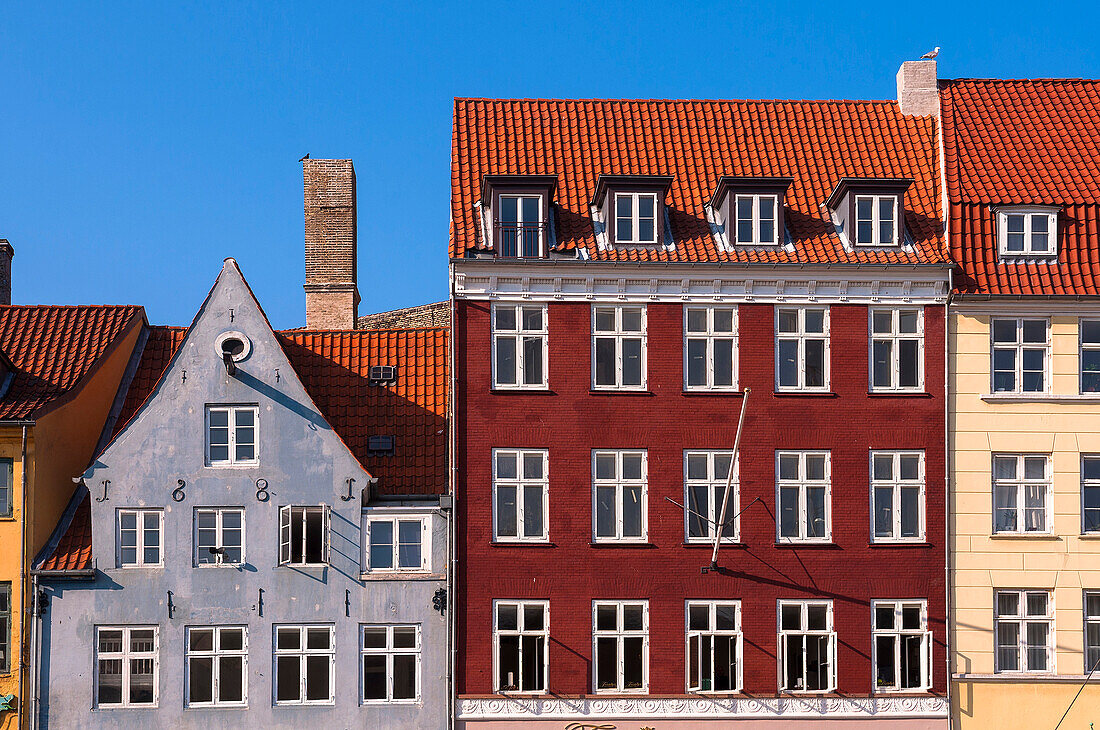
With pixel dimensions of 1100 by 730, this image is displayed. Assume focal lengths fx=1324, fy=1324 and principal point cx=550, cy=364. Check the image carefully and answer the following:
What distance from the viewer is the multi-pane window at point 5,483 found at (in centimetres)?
3244

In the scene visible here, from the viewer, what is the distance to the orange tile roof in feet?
111

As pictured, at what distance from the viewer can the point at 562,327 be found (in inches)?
1307

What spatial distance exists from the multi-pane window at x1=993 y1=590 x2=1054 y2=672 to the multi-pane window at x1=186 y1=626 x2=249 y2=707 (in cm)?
1862

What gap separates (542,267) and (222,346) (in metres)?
8.29

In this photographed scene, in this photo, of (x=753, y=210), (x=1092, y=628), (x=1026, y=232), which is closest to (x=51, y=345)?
(x=753, y=210)

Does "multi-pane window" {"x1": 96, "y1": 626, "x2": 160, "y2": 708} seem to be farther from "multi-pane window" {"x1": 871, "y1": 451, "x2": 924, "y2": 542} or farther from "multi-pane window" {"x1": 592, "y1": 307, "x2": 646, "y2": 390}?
"multi-pane window" {"x1": 871, "y1": 451, "x2": 924, "y2": 542}

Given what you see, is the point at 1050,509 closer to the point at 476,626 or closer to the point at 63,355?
the point at 476,626

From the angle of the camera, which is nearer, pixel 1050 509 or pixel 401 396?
pixel 1050 509

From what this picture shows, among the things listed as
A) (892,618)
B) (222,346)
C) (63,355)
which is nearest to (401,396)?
(222,346)

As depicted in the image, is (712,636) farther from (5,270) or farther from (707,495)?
(5,270)

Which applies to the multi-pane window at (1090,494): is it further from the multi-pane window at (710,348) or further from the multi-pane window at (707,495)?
the multi-pane window at (710,348)

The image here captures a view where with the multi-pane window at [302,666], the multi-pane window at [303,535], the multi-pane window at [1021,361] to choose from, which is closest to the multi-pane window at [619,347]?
the multi-pane window at [303,535]

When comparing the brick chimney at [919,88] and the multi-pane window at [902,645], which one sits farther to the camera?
the brick chimney at [919,88]

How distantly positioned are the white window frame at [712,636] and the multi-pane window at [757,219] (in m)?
9.21
